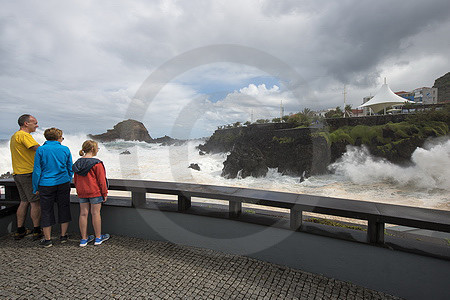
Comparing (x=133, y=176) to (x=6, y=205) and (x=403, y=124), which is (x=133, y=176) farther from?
(x=403, y=124)

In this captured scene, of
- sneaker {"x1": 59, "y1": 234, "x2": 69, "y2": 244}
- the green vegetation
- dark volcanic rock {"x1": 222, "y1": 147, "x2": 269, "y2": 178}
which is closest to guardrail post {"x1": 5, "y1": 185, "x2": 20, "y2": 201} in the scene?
sneaker {"x1": 59, "y1": 234, "x2": 69, "y2": 244}

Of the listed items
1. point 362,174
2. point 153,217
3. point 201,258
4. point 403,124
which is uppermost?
point 403,124

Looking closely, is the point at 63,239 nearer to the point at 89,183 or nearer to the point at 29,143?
the point at 89,183

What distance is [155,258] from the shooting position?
8.14 ft

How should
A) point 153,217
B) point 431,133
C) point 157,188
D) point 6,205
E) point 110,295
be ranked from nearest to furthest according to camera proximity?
1. point 110,295
2. point 157,188
3. point 153,217
4. point 6,205
5. point 431,133

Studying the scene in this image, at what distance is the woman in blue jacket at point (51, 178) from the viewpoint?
2719mm

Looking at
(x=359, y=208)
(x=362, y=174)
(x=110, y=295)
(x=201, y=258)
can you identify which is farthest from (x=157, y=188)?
(x=362, y=174)

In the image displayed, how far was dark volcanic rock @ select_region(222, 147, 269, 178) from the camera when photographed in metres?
26.0

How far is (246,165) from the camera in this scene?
2614 cm

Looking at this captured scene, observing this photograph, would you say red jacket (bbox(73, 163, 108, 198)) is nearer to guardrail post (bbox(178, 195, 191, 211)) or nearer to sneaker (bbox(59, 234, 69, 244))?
sneaker (bbox(59, 234, 69, 244))

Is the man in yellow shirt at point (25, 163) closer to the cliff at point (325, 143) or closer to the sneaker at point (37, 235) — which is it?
the sneaker at point (37, 235)

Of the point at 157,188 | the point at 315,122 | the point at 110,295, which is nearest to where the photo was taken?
the point at 110,295

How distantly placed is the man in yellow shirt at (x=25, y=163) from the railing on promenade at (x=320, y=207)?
102cm

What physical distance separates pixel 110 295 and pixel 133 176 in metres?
26.5
